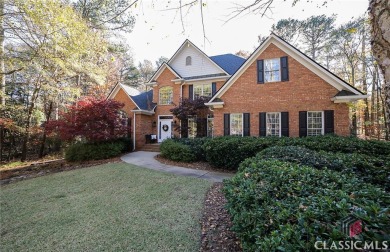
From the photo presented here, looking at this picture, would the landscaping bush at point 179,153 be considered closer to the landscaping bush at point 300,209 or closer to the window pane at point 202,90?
the window pane at point 202,90

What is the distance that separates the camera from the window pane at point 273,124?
1093 cm

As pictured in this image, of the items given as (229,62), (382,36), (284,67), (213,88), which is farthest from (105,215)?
(229,62)

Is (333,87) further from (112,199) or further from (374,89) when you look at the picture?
(374,89)

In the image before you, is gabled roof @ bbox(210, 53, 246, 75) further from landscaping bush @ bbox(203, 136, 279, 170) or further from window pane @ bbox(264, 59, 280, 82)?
landscaping bush @ bbox(203, 136, 279, 170)

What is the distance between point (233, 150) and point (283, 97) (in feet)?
16.2

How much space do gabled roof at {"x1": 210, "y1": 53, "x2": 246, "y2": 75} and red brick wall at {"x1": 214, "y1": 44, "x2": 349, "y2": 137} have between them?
12.8ft

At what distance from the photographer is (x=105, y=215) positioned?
4.32 metres

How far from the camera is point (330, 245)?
4.54 feet

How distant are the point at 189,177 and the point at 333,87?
878 cm

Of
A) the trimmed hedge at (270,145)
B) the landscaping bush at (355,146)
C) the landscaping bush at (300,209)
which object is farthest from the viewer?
the trimmed hedge at (270,145)

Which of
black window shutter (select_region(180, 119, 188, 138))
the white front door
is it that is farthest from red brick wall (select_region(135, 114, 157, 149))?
black window shutter (select_region(180, 119, 188, 138))

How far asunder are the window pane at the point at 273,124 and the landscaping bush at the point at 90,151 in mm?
10059

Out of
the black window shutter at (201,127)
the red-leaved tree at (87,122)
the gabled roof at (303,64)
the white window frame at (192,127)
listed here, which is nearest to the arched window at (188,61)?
the white window frame at (192,127)

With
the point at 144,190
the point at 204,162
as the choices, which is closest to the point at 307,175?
the point at 144,190
